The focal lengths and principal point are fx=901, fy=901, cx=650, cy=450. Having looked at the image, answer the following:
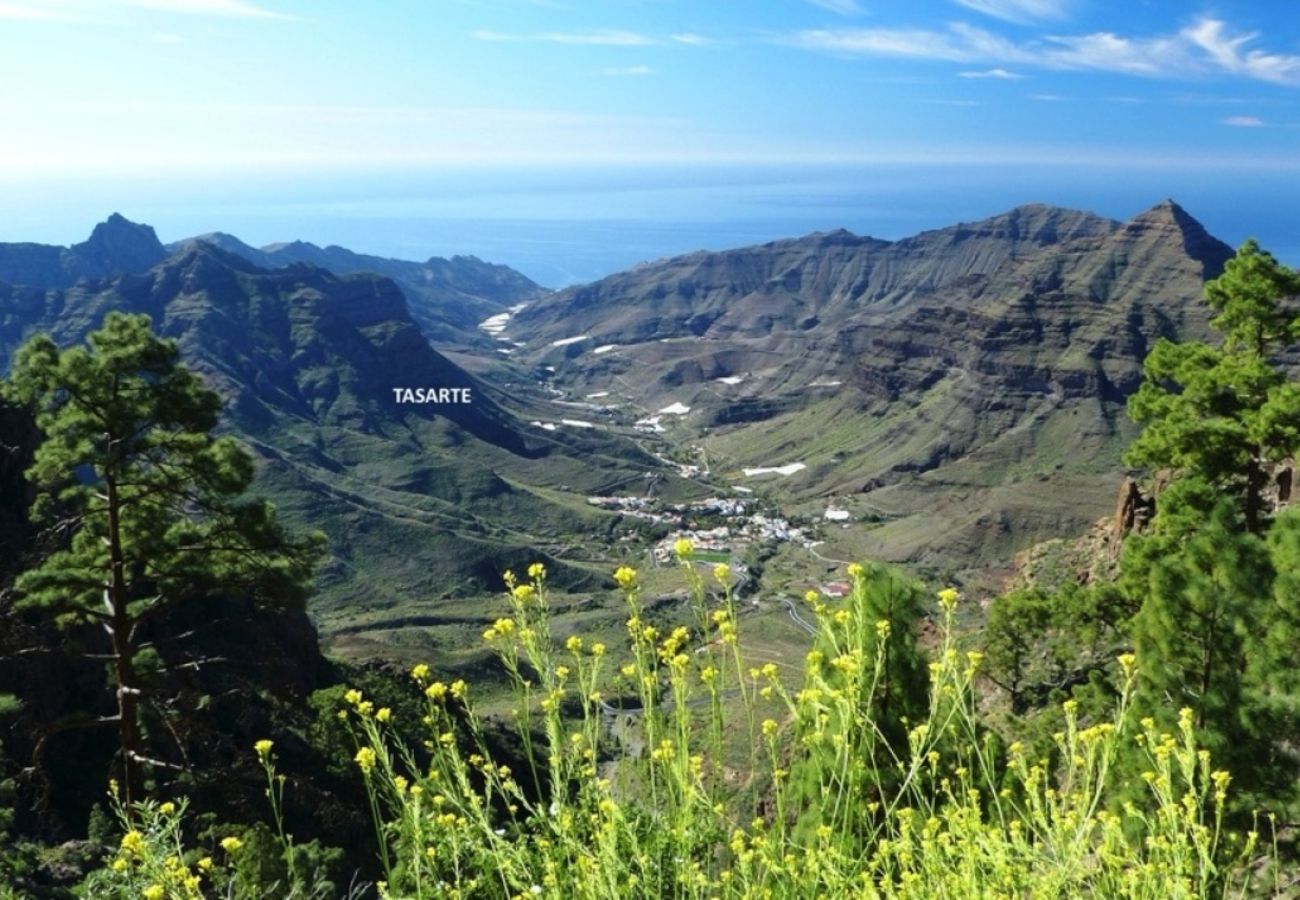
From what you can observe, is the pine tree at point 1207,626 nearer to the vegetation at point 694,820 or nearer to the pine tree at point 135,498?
the vegetation at point 694,820

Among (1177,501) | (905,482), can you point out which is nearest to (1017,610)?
(1177,501)

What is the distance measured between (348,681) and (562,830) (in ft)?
162

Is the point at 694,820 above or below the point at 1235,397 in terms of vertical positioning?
below

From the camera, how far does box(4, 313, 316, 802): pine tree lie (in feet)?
44.0

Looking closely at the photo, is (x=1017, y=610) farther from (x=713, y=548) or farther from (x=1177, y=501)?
(x=713, y=548)

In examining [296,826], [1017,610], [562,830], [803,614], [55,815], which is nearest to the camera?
[562,830]

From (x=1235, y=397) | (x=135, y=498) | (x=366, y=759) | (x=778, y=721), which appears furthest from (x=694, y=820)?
(x=1235, y=397)

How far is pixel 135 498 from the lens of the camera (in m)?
13.8

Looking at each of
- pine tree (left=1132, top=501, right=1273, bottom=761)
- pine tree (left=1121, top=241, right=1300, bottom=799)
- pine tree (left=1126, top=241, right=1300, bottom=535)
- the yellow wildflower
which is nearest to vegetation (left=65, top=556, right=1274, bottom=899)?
the yellow wildflower

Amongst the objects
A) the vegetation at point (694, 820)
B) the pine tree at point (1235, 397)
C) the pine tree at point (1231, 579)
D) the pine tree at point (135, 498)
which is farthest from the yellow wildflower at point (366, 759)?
the pine tree at point (1235, 397)

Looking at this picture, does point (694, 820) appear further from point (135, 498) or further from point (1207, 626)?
point (1207, 626)

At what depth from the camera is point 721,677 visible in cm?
Answer: 559

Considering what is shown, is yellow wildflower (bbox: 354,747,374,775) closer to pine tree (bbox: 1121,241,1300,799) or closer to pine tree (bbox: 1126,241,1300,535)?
pine tree (bbox: 1121,241,1300,799)

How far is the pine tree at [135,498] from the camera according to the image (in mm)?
13398
